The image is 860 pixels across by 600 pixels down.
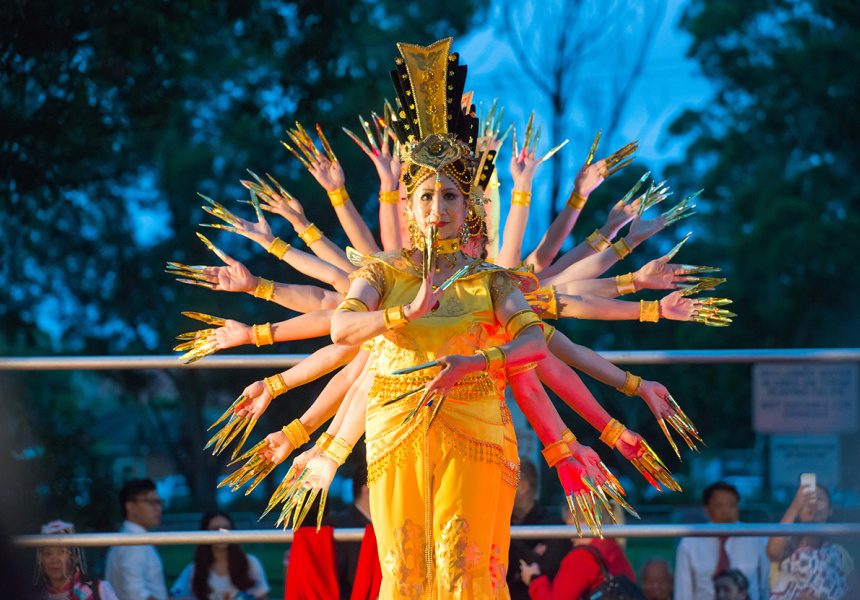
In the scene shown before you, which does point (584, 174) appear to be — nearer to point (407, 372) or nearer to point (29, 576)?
point (407, 372)

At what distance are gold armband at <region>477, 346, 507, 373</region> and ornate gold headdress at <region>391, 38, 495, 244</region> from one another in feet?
1.47

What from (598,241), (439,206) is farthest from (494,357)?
(598,241)

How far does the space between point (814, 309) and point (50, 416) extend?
326 inches

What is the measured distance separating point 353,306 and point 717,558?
2.45 metres

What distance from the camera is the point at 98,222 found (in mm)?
10070

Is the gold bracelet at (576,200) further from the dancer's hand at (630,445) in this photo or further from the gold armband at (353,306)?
the gold armband at (353,306)

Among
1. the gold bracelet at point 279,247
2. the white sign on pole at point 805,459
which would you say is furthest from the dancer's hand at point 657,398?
the white sign on pole at point 805,459

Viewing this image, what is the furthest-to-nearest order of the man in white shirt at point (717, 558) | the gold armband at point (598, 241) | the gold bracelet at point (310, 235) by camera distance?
the man in white shirt at point (717, 558)
the gold armband at point (598, 241)
the gold bracelet at point (310, 235)

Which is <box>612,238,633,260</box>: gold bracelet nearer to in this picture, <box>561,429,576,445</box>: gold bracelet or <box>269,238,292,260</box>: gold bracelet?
<box>561,429,576,445</box>: gold bracelet

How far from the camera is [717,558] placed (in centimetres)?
407

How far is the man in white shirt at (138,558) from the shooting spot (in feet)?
12.9

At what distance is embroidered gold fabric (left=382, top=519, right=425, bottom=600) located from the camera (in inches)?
96.7

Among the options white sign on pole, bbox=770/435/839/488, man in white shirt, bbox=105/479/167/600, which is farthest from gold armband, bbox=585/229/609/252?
white sign on pole, bbox=770/435/839/488

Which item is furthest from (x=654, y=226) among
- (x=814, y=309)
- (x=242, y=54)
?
(x=814, y=309)
